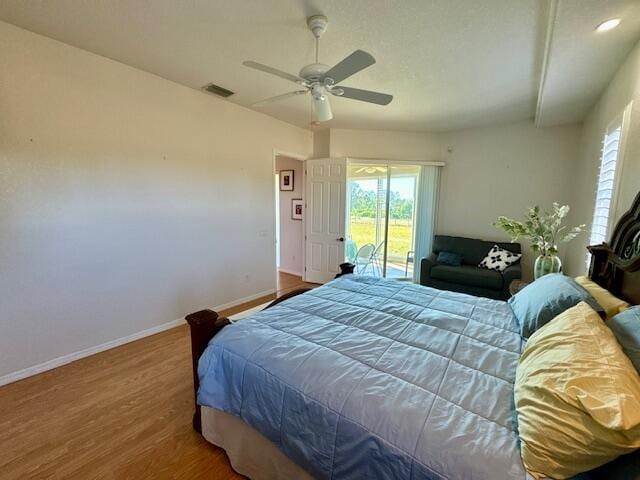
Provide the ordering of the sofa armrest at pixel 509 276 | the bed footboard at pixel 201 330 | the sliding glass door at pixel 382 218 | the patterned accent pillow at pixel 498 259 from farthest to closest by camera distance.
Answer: the sliding glass door at pixel 382 218 < the patterned accent pillow at pixel 498 259 < the sofa armrest at pixel 509 276 < the bed footboard at pixel 201 330

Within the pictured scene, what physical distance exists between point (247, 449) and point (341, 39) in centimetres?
269

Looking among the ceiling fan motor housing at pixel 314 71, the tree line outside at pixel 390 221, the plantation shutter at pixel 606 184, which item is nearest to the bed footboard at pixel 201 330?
the ceiling fan motor housing at pixel 314 71

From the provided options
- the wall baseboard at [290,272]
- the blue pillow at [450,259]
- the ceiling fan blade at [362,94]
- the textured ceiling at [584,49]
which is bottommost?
the wall baseboard at [290,272]

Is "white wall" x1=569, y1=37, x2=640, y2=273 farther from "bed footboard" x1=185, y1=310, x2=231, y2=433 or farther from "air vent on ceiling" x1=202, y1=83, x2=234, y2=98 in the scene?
"air vent on ceiling" x1=202, y1=83, x2=234, y2=98

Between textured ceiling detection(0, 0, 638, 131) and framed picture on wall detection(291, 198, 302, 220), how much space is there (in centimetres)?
242

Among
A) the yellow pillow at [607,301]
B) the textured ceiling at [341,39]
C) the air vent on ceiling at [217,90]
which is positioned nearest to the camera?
the yellow pillow at [607,301]

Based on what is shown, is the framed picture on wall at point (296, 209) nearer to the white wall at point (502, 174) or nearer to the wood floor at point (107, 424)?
the white wall at point (502, 174)

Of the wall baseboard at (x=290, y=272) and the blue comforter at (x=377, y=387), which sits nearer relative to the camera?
the blue comforter at (x=377, y=387)

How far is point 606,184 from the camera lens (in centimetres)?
238

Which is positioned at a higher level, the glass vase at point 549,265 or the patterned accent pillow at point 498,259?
the glass vase at point 549,265

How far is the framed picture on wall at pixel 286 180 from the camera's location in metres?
5.48

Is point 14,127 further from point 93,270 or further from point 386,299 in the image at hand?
point 386,299

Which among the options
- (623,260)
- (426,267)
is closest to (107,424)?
(623,260)

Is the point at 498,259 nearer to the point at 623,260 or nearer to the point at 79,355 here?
the point at 623,260
